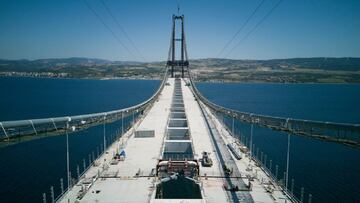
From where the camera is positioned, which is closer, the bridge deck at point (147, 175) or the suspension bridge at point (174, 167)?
the suspension bridge at point (174, 167)

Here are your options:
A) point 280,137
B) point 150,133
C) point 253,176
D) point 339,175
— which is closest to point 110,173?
point 253,176

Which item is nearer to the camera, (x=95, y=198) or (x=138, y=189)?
(x=95, y=198)

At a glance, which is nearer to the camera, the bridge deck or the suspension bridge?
the suspension bridge

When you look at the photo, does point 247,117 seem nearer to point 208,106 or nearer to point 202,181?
point 202,181

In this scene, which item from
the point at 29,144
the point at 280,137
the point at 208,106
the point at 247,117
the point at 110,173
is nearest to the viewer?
the point at 110,173

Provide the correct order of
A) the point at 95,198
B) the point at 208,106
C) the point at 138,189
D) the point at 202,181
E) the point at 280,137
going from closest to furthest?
the point at 95,198, the point at 138,189, the point at 202,181, the point at 280,137, the point at 208,106

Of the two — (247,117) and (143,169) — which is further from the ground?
(247,117)

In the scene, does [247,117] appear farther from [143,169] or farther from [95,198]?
[95,198]

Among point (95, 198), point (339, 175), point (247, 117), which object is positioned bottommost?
point (339, 175)

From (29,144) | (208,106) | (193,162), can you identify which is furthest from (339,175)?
(29,144)
